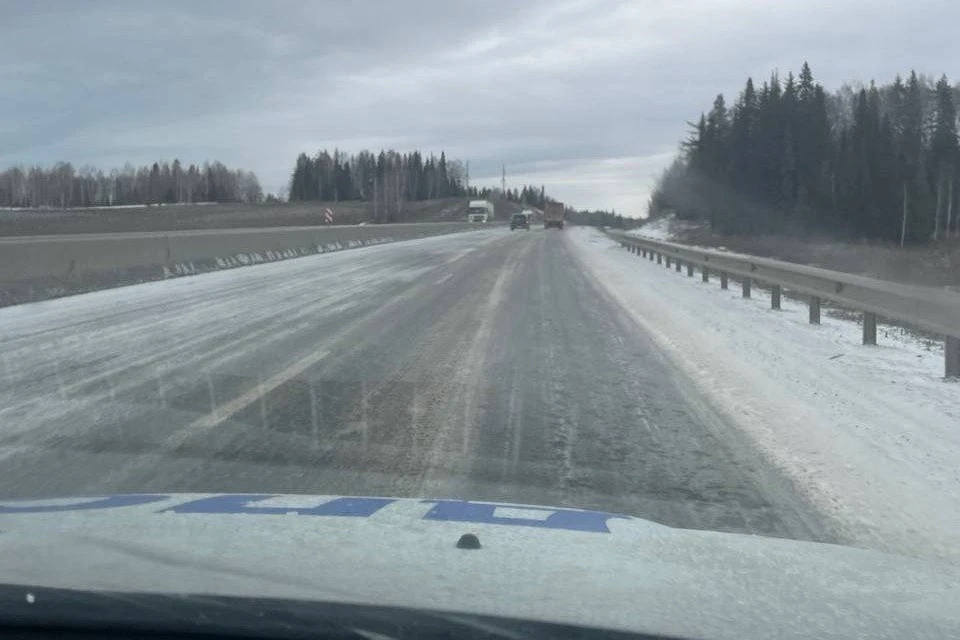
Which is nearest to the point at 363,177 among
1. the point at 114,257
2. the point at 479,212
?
the point at 479,212

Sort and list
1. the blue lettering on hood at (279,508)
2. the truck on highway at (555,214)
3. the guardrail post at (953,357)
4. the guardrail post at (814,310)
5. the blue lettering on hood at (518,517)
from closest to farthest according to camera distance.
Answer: the blue lettering on hood at (518,517)
the blue lettering on hood at (279,508)
the guardrail post at (953,357)
the guardrail post at (814,310)
the truck on highway at (555,214)

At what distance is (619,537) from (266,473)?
3.25 metres

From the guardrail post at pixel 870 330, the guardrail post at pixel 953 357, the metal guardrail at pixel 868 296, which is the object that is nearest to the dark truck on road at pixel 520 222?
Result: the metal guardrail at pixel 868 296

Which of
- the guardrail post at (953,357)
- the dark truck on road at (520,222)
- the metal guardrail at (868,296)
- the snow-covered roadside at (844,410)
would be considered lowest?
the snow-covered roadside at (844,410)

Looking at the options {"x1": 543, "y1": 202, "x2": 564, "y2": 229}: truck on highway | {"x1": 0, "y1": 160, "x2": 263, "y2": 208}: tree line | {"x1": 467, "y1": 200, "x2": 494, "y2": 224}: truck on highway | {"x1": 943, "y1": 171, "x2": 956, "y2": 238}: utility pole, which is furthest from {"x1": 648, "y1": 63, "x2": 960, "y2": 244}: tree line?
{"x1": 0, "y1": 160, "x2": 263, "y2": 208}: tree line

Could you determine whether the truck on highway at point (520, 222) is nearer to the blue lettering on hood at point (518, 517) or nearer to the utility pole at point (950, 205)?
the utility pole at point (950, 205)

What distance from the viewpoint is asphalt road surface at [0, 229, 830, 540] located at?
6629 mm

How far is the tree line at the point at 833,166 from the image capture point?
7912 centimetres

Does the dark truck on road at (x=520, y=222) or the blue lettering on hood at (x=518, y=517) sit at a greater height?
the dark truck on road at (x=520, y=222)

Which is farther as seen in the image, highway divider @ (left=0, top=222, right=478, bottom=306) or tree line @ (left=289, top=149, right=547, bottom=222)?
tree line @ (left=289, top=149, right=547, bottom=222)

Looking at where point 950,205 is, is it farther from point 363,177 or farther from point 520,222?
point 363,177

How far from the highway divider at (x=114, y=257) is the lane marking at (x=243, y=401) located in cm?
1048

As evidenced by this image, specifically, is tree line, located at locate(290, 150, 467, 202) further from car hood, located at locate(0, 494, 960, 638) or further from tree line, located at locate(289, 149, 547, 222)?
car hood, located at locate(0, 494, 960, 638)

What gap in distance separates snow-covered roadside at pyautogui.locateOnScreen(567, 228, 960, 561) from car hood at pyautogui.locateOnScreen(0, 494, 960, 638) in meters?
1.74
